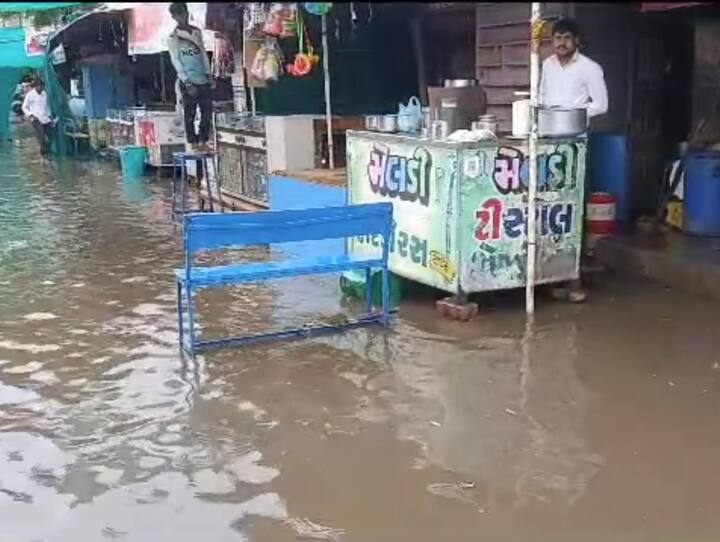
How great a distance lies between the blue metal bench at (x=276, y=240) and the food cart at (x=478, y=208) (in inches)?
14.4

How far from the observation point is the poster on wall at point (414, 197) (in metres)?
6.24

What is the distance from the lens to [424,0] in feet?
4.09

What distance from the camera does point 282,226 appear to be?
5.92m

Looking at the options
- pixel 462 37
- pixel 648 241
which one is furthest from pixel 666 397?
pixel 462 37

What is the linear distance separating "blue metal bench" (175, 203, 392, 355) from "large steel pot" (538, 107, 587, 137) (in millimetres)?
1236

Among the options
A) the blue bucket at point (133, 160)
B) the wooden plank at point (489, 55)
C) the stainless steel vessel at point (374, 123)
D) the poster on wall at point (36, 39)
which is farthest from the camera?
the poster on wall at point (36, 39)

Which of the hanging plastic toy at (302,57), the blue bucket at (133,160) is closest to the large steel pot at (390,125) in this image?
the hanging plastic toy at (302,57)

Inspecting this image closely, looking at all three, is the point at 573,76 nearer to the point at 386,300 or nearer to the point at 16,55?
the point at 386,300

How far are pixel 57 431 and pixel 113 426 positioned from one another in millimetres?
269

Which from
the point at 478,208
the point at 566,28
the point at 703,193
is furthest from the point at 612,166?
the point at 478,208

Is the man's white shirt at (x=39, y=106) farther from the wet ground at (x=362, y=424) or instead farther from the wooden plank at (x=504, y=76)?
the wet ground at (x=362, y=424)

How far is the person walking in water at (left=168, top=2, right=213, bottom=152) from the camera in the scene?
11.9 meters

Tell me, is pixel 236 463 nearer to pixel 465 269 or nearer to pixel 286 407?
pixel 286 407

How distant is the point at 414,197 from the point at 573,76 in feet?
5.66
